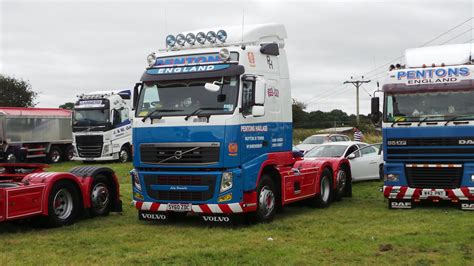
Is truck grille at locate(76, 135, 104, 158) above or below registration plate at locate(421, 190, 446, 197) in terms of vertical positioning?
above

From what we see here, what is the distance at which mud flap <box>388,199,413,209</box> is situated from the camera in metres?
12.3

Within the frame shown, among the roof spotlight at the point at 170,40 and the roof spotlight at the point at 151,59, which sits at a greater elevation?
the roof spotlight at the point at 170,40

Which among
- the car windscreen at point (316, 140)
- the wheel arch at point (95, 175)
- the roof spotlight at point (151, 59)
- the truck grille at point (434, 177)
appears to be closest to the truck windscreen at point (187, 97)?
the roof spotlight at point (151, 59)

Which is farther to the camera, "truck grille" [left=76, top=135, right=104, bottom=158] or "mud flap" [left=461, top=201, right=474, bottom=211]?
"truck grille" [left=76, top=135, right=104, bottom=158]

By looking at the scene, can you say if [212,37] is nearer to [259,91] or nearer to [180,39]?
[180,39]

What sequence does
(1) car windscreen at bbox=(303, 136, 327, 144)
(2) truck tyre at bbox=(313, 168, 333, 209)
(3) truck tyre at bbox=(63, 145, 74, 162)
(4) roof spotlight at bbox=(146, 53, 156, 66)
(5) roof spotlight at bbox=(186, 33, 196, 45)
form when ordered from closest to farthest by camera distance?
(4) roof spotlight at bbox=(146, 53, 156, 66) < (5) roof spotlight at bbox=(186, 33, 196, 45) < (2) truck tyre at bbox=(313, 168, 333, 209) < (1) car windscreen at bbox=(303, 136, 327, 144) < (3) truck tyre at bbox=(63, 145, 74, 162)

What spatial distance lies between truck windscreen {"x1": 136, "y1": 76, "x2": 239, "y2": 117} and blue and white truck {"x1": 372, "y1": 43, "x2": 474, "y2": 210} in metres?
4.03

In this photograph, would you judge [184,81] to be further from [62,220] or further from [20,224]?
[20,224]

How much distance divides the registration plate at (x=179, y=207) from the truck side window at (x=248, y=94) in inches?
77.7

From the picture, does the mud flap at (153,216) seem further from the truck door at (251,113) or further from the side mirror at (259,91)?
the side mirror at (259,91)

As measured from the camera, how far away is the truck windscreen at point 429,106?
38.3ft

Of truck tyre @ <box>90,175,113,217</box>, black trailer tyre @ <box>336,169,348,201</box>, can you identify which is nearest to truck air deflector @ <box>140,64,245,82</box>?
truck tyre @ <box>90,175,113,217</box>

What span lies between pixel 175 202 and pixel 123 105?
18624 millimetres

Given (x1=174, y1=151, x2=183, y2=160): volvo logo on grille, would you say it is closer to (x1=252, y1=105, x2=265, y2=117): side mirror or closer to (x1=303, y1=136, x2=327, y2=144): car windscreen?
(x1=252, y1=105, x2=265, y2=117): side mirror
